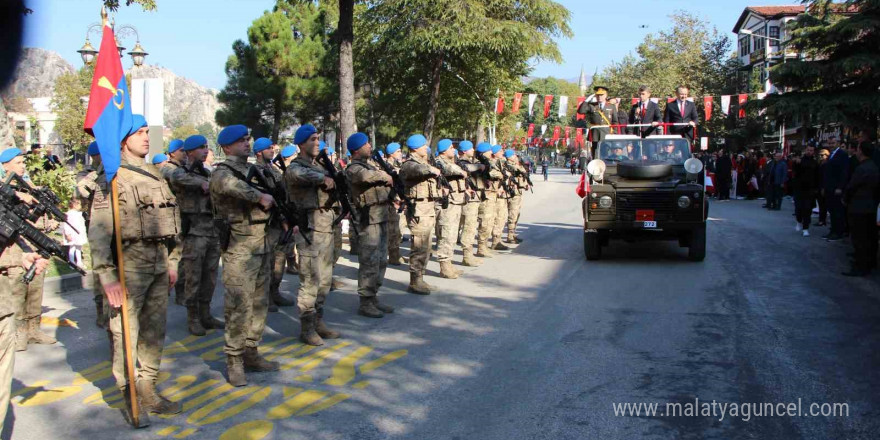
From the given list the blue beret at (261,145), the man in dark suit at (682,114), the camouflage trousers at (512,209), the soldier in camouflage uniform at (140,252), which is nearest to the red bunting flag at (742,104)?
the man in dark suit at (682,114)

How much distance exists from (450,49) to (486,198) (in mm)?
14598

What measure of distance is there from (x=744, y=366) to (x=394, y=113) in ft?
89.7

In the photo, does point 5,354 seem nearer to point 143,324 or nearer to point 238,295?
point 143,324

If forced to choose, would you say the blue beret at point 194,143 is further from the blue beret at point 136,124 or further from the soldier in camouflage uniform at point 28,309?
the blue beret at point 136,124

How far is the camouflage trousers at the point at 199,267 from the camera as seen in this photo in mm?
7715

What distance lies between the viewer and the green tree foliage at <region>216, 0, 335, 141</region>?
33438mm

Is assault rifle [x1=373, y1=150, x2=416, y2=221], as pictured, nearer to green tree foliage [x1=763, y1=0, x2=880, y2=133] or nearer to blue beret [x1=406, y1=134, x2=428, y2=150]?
blue beret [x1=406, y1=134, x2=428, y2=150]

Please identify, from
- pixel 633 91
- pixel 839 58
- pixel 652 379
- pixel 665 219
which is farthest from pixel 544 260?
pixel 633 91

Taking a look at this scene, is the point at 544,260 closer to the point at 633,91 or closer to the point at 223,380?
the point at 223,380

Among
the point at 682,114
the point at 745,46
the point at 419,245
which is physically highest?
the point at 745,46

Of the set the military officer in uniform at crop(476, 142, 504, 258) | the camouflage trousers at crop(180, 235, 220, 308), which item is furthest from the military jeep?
the camouflage trousers at crop(180, 235, 220, 308)

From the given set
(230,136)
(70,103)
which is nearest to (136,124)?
(230,136)

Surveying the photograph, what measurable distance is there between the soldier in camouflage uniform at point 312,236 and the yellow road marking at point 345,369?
51 centimetres

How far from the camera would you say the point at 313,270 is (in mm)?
7000
